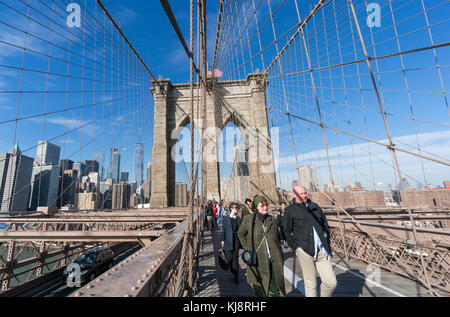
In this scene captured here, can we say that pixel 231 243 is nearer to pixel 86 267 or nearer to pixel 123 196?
pixel 86 267

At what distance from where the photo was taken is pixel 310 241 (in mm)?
2137

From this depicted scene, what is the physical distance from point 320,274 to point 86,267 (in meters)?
9.32

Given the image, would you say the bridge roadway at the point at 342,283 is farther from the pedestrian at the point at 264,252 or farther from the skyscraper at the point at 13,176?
the skyscraper at the point at 13,176

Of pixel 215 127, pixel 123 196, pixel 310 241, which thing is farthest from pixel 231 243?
pixel 123 196

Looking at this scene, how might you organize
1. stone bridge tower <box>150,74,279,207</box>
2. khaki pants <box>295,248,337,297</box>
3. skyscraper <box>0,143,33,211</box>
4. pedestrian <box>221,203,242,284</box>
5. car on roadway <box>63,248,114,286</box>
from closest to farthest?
khaki pants <box>295,248,337,297</box>
pedestrian <box>221,203,242,284</box>
car on roadway <box>63,248,114,286</box>
skyscraper <box>0,143,33,211</box>
stone bridge tower <box>150,74,279,207</box>

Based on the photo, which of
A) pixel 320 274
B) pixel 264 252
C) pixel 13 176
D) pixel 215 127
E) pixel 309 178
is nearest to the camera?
pixel 320 274

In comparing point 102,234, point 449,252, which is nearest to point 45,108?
point 102,234

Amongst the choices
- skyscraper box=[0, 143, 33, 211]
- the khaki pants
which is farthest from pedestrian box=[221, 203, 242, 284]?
skyscraper box=[0, 143, 33, 211]

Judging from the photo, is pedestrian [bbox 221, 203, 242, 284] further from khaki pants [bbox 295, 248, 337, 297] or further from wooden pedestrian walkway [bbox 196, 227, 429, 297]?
khaki pants [bbox 295, 248, 337, 297]

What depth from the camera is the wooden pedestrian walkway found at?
2.84m

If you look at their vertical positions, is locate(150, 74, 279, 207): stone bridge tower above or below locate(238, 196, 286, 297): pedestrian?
above

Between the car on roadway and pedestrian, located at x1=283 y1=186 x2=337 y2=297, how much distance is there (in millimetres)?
8385

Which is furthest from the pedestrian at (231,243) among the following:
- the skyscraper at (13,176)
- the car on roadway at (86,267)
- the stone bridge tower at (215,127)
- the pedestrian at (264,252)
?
the stone bridge tower at (215,127)
